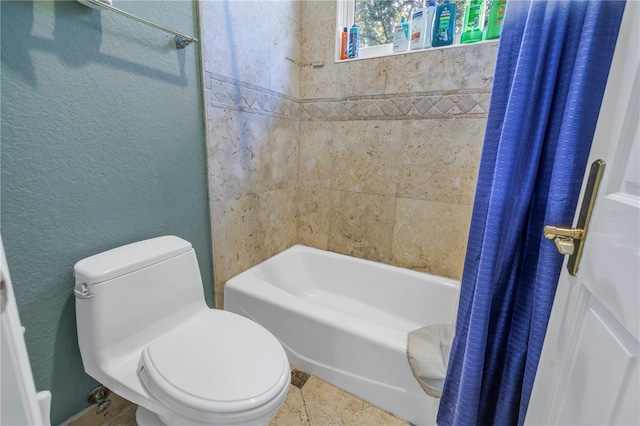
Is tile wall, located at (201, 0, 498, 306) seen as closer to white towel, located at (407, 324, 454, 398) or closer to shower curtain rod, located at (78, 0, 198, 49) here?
shower curtain rod, located at (78, 0, 198, 49)

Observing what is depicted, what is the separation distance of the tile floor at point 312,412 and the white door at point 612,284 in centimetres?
79

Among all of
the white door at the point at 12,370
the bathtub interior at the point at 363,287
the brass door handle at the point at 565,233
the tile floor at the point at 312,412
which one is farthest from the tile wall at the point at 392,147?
the white door at the point at 12,370

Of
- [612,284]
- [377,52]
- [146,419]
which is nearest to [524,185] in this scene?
[612,284]

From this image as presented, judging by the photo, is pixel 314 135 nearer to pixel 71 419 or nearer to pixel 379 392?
pixel 379 392

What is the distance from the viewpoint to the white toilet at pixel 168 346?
800mm

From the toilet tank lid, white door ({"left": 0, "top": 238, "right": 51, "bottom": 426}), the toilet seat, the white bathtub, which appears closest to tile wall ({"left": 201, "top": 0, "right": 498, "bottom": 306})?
the white bathtub

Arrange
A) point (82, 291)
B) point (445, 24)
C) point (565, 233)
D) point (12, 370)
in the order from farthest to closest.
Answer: point (445, 24)
point (82, 291)
point (565, 233)
point (12, 370)

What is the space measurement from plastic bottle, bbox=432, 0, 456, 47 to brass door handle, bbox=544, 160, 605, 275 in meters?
1.23

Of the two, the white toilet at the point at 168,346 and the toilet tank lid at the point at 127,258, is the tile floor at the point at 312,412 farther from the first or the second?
the toilet tank lid at the point at 127,258

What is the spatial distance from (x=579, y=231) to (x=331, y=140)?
57.8 inches

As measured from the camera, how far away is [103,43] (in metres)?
0.93

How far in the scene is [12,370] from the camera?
0.33 m

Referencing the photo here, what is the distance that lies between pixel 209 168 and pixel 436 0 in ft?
4.97

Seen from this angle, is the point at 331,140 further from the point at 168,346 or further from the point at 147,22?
the point at 168,346
